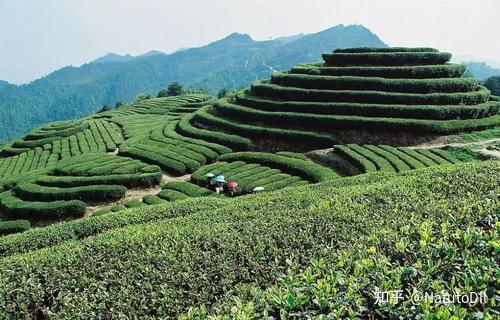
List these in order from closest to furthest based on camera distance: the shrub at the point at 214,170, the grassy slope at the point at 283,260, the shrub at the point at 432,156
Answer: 1. the grassy slope at the point at 283,260
2. the shrub at the point at 432,156
3. the shrub at the point at 214,170

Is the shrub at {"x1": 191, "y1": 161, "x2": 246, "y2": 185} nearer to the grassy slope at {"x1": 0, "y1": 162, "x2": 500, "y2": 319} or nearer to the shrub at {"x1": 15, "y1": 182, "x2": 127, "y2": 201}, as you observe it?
the shrub at {"x1": 15, "y1": 182, "x2": 127, "y2": 201}

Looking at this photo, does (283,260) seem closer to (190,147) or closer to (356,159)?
(356,159)

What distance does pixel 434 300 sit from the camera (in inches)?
201

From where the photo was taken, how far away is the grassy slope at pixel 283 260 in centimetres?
562

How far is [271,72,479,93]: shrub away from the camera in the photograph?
137ft

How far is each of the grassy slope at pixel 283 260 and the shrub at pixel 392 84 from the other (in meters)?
30.9

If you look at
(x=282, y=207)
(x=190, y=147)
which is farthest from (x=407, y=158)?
(x=282, y=207)

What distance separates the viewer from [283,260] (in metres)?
8.88

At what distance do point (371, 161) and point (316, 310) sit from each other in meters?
27.6

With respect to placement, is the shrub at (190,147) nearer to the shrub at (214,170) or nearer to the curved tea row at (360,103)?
the shrub at (214,170)

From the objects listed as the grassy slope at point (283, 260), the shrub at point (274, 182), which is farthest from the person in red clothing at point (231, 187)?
the grassy slope at point (283, 260)

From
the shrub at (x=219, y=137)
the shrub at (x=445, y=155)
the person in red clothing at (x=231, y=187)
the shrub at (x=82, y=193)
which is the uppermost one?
the shrub at (x=219, y=137)

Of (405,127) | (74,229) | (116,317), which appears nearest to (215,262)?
(116,317)

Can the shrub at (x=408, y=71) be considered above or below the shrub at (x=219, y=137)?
above
